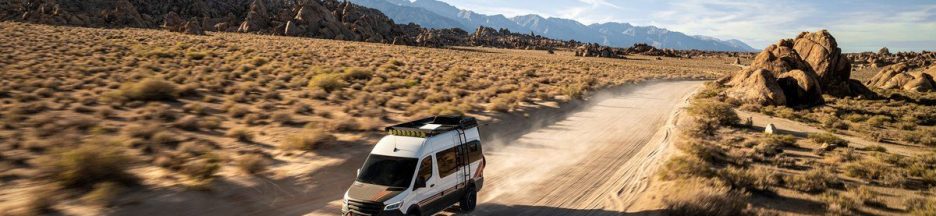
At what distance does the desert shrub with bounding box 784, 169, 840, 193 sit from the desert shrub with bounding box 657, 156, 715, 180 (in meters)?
2.02

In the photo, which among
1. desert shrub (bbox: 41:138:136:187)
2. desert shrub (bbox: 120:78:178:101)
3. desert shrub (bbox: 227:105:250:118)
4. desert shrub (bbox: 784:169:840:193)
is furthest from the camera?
desert shrub (bbox: 120:78:178:101)

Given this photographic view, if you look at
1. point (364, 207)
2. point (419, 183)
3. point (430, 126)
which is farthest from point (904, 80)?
point (364, 207)

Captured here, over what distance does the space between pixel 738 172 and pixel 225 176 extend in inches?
522

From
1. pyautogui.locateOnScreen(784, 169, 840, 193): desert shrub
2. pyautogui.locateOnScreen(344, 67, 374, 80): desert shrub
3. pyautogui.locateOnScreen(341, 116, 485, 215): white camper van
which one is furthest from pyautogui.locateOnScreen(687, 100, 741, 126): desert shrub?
pyautogui.locateOnScreen(344, 67, 374, 80): desert shrub

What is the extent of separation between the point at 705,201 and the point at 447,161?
18.5 feet

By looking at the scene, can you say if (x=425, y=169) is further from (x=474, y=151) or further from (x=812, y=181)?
(x=812, y=181)

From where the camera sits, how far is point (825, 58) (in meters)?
40.3

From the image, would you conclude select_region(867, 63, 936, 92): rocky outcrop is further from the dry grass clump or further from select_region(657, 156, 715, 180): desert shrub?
select_region(657, 156, 715, 180): desert shrub

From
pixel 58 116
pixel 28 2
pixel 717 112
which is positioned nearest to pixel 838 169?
pixel 717 112

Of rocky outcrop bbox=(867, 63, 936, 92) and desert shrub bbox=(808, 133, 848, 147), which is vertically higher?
rocky outcrop bbox=(867, 63, 936, 92)

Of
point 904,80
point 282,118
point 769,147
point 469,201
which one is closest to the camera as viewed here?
point 469,201

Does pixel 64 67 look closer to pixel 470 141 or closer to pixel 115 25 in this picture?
pixel 470 141

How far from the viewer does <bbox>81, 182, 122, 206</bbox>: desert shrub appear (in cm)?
991

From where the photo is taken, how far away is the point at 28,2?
287ft
